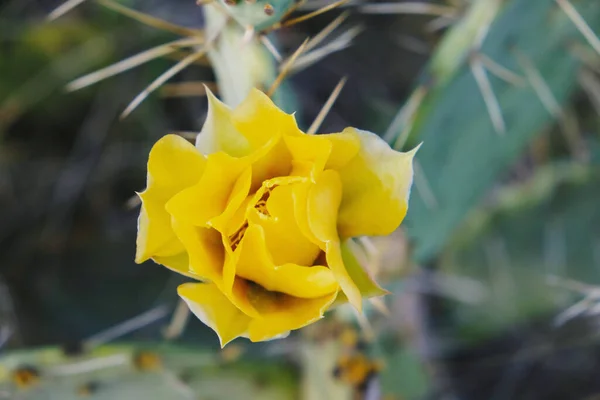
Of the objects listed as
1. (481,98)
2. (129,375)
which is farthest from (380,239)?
(129,375)

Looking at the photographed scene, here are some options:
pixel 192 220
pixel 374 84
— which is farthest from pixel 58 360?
pixel 374 84

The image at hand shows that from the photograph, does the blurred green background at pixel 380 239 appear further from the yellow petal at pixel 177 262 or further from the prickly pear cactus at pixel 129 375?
the yellow petal at pixel 177 262

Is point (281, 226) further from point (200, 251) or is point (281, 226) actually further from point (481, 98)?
point (481, 98)

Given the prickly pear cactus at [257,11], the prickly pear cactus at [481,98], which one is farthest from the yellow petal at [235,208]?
the prickly pear cactus at [481,98]

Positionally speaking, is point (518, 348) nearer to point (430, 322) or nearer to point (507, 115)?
point (430, 322)

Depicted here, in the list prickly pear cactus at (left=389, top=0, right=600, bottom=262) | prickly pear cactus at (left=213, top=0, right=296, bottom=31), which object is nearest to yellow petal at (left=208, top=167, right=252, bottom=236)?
prickly pear cactus at (left=213, top=0, right=296, bottom=31)
